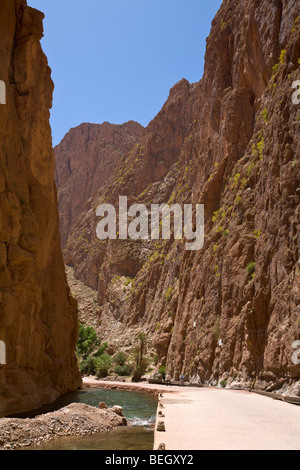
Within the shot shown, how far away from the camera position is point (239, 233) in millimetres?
34656

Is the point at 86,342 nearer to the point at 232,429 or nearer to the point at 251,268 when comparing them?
the point at 251,268

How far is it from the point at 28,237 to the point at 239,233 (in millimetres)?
19103

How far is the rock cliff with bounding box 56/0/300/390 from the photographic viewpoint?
1017 inches

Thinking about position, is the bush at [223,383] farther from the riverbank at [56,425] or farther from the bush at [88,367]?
the bush at [88,367]

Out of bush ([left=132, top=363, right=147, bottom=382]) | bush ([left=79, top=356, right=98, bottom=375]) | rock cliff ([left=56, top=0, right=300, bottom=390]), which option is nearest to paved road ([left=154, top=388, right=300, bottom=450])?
rock cliff ([left=56, top=0, right=300, bottom=390])

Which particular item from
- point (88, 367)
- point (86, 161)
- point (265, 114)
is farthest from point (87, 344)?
point (86, 161)

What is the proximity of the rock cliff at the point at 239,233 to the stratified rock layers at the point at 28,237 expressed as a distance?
1203cm

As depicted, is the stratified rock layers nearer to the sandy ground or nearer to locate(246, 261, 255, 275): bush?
the sandy ground

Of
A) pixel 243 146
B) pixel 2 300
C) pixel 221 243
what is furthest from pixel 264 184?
pixel 2 300

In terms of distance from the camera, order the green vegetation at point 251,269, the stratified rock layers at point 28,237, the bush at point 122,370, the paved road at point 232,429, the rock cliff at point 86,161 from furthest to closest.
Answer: the rock cliff at point 86,161, the bush at point 122,370, the green vegetation at point 251,269, the stratified rock layers at point 28,237, the paved road at point 232,429

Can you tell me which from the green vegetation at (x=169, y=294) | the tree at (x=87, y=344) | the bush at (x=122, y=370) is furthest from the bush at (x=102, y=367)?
the green vegetation at (x=169, y=294)

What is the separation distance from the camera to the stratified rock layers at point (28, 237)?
1812 centimetres

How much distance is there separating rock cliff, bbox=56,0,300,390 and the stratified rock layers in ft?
39.5
